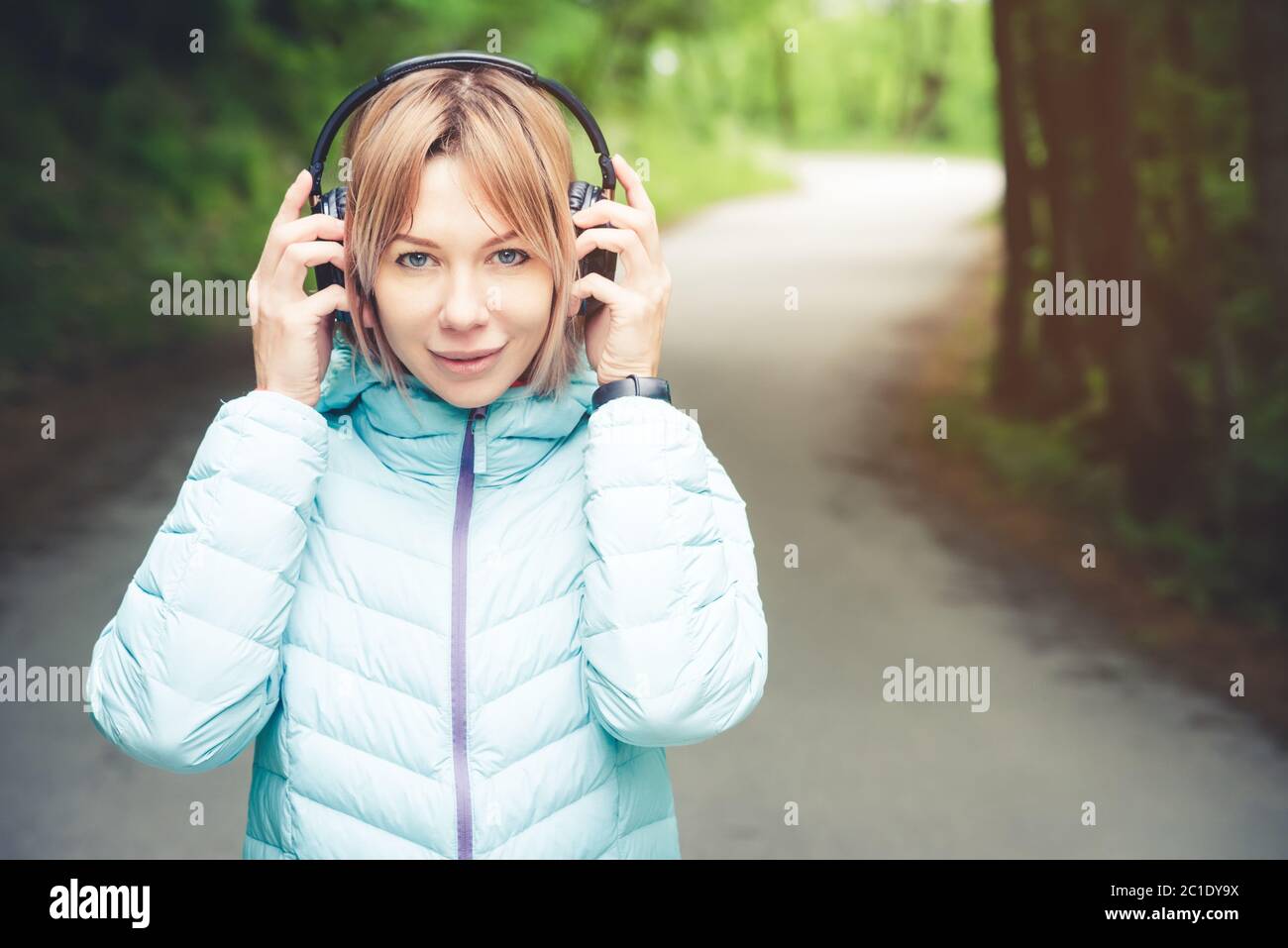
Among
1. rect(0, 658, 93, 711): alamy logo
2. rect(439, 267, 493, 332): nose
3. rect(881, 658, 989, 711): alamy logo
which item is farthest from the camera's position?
rect(881, 658, 989, 711): alamy logo

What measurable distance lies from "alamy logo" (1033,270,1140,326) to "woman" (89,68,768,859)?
732 cm

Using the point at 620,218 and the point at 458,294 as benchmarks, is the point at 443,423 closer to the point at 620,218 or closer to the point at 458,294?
the point at 458,294

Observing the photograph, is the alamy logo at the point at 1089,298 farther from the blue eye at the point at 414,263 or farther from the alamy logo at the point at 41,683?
the blue eye at the point at 414,263

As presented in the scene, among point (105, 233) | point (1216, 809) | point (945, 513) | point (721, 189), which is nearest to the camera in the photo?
point (1216, 809)

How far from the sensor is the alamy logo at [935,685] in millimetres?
6148

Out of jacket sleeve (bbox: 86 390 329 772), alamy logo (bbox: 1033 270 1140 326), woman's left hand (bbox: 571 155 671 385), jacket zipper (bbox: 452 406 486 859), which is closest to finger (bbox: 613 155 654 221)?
woman's left hand (bbox: 571 155 671 385)

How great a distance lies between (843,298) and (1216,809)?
41.7 ft

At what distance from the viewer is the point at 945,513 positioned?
29.7 ft

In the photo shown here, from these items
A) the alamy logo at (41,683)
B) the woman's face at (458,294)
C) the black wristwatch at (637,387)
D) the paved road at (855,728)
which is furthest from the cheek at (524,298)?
the alamy logo at (41,683)

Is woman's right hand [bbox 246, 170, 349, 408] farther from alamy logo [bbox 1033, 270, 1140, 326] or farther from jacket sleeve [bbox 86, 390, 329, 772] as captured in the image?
alamy logo [bbox 1033, 270, 1140, 326]

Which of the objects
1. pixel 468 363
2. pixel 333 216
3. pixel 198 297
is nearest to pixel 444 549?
pixel 468 363

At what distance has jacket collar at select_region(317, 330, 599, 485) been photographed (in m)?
1.79

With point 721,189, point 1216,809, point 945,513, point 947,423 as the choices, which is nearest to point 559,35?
point 947,423

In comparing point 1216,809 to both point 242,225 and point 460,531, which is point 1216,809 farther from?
point 242,225
